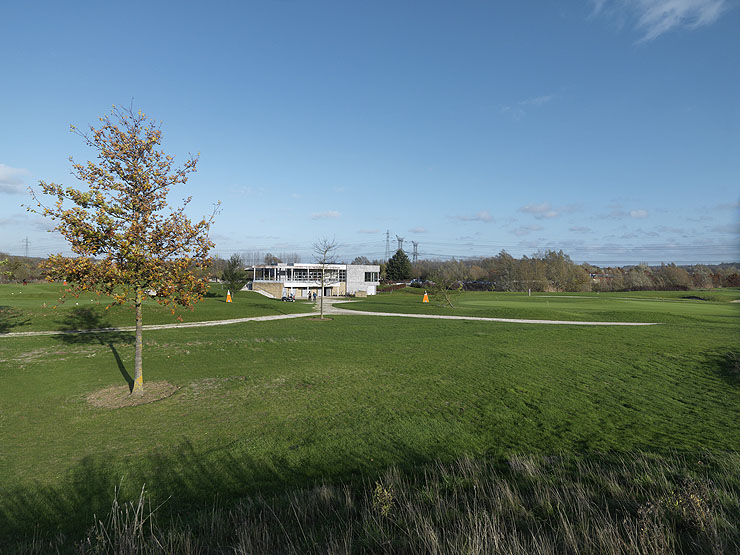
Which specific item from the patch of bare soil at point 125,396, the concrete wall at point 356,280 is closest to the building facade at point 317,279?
the concrete wall at point 356,280

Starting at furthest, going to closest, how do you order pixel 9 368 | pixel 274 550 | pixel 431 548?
pixel 9 368, pixel 274 550, pixel 431 548

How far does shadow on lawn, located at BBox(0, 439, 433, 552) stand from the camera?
16.1ft

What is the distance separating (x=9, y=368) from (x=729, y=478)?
17.2 m

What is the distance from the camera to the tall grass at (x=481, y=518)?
10.5 ft

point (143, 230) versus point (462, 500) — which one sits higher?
point (143, 230)

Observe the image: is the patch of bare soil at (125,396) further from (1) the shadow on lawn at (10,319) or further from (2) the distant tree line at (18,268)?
(1) the shadow on lawn at (10,319)

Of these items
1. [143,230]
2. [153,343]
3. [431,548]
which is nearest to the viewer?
[431,548]

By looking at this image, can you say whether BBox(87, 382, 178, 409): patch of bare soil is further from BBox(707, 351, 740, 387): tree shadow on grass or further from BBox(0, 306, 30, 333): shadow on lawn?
BBox(707, 351, 740, 387): tree shadow on grass

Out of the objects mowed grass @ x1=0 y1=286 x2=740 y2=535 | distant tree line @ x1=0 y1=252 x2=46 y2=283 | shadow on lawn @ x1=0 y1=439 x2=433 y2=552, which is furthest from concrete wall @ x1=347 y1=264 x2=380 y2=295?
shadow on lawn @ x1=0 y1=439 x2=433 y2=552

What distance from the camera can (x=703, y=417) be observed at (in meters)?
8.93

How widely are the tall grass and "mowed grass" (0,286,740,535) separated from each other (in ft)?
3.24

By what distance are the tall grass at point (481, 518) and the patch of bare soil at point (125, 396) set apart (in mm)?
5211

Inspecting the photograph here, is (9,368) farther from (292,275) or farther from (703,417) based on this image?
(292,275)

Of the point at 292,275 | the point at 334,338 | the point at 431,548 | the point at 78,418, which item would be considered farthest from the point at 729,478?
the point at 292,275
